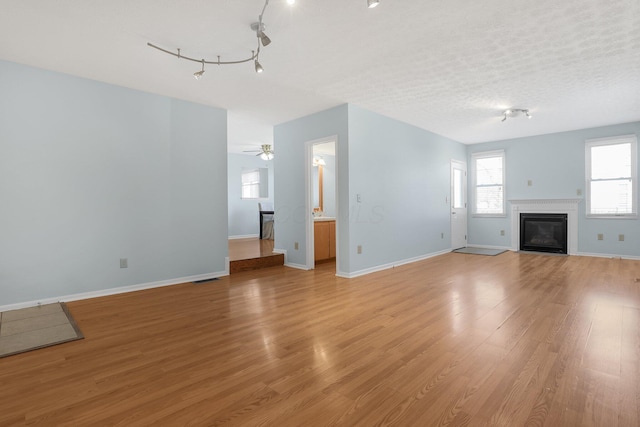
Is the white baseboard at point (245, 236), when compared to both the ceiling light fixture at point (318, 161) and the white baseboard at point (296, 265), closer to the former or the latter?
the ceiling light fixture at point (318, 161)

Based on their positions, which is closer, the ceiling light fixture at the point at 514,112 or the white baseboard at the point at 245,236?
the ceiling light fixture at the point at 514,112

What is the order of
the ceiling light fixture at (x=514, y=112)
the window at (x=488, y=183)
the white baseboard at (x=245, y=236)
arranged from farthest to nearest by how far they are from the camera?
the white baseboard at (x=245, y=236) < the window at (x=488, y=183) < the ceiling light fixture at (x=514, y=112)

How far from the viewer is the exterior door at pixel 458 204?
7406mm

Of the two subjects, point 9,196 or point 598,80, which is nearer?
point 9,196

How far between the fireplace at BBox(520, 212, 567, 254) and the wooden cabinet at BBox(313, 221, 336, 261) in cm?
448

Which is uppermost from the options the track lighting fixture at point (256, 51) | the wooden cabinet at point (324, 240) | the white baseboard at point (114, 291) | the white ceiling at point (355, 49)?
the white ceiling at point (355, 49)

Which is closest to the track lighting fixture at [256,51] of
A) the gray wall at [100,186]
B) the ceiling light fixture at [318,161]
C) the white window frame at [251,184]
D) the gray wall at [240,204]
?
the gray wall at [100,186]

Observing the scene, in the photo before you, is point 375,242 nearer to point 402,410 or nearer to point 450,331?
point 450,331

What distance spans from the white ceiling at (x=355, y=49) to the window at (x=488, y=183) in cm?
269

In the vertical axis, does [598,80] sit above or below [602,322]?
above

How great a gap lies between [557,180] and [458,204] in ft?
6.55

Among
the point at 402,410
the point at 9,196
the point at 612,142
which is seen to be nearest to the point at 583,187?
the point at 612,142

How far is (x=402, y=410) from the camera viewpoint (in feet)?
5.35

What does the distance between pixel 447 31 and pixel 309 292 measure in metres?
3.07
